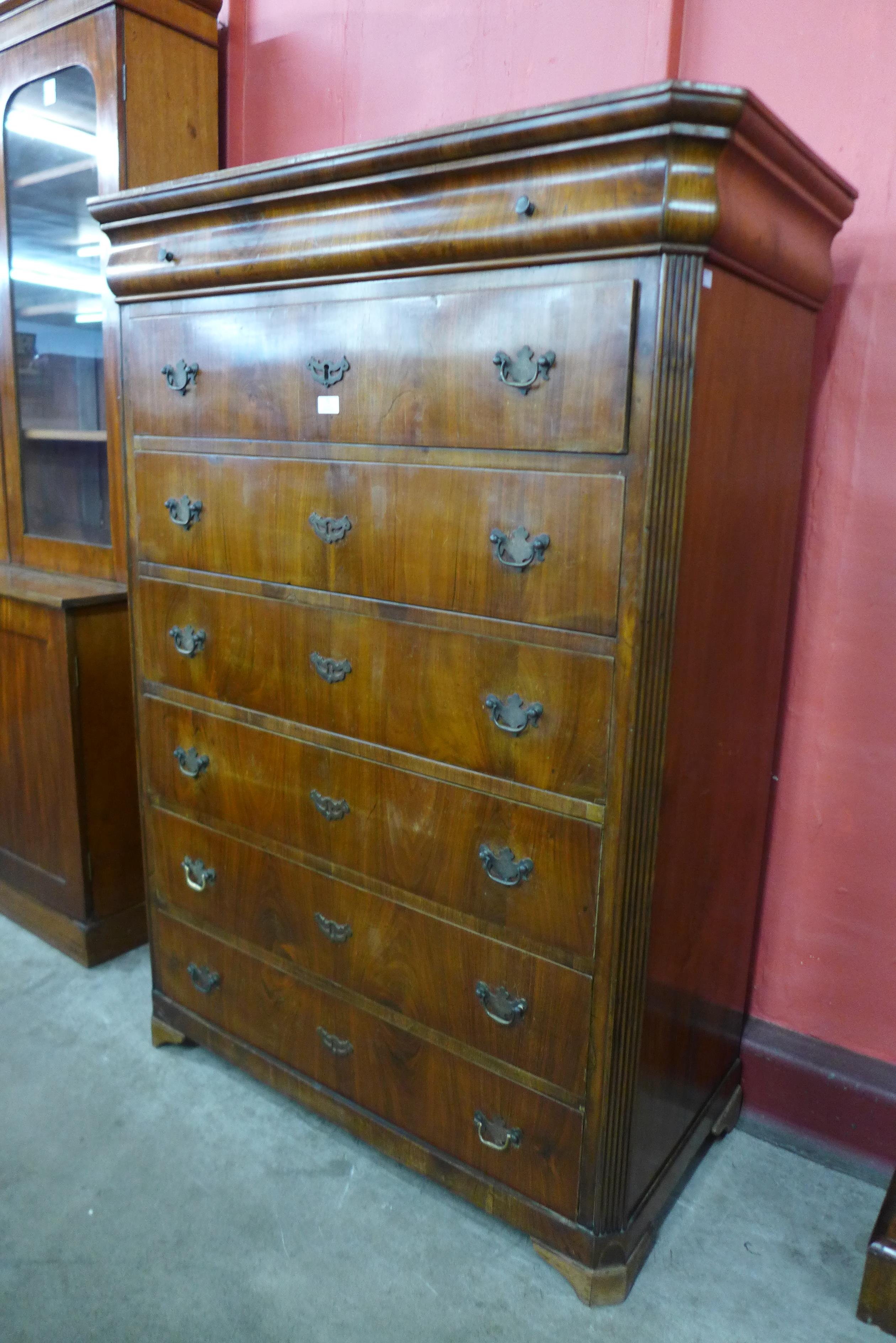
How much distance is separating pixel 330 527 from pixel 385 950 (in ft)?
2.42

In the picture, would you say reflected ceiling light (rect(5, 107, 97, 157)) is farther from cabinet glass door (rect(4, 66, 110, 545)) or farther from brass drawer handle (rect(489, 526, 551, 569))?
brass drawer handle (rect(489, 526, 551, 569))

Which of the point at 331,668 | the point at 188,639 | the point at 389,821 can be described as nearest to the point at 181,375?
the point at 188,639

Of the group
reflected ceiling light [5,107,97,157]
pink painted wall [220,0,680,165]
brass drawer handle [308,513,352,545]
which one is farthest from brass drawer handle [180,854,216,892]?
reflected ceiling light [5,107,97,157]

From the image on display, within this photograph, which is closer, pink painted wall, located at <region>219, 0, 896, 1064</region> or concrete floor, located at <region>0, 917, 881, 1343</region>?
concrete floor, located at <region>0, 917, 881, 1343</region>

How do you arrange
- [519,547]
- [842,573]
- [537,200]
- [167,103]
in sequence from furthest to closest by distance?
[167,103] < [842,573] < [519,547] < [537,200]

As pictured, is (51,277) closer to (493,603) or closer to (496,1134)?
(493,603)

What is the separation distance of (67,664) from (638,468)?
161 cm

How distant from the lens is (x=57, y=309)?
2.53 meters

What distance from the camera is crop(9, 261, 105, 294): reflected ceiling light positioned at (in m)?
2.45

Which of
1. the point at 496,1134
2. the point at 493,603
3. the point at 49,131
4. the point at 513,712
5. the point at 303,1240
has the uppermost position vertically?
the point at 49,131

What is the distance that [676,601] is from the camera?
1.31 m

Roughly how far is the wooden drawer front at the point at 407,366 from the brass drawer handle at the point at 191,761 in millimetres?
615

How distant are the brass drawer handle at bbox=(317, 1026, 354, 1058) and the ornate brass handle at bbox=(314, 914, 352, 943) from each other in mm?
203

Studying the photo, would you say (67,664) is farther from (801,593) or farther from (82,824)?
(801,593)
